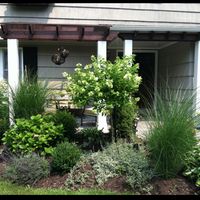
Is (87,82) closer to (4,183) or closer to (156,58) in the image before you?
(4,183)

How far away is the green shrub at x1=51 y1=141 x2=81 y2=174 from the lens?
4.71 metres

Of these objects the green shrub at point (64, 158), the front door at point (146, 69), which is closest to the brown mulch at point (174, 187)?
the green shrub at point (64, 158)

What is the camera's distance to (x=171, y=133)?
4.17 meters

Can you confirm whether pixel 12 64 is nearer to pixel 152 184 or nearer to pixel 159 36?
pixel 159 36

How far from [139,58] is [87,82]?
6.14 m

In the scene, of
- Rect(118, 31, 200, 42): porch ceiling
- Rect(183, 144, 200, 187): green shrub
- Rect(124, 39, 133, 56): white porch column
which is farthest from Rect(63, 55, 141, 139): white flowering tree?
Rect(118, 31, 200, 42): porch ceiling

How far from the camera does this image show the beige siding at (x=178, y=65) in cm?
888

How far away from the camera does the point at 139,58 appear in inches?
431

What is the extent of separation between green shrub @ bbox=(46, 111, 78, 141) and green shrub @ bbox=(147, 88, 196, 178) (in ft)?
7.29

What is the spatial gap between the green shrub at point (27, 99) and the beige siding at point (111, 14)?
3.27 metres

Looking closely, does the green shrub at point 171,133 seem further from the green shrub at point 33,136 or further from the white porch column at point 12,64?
the white porch column at point 12,64

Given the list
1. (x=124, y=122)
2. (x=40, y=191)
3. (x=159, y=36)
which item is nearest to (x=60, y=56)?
(x=159, y=36)

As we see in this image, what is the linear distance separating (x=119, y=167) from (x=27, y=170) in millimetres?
1484

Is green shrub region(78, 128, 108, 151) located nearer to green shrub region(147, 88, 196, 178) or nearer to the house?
the house
